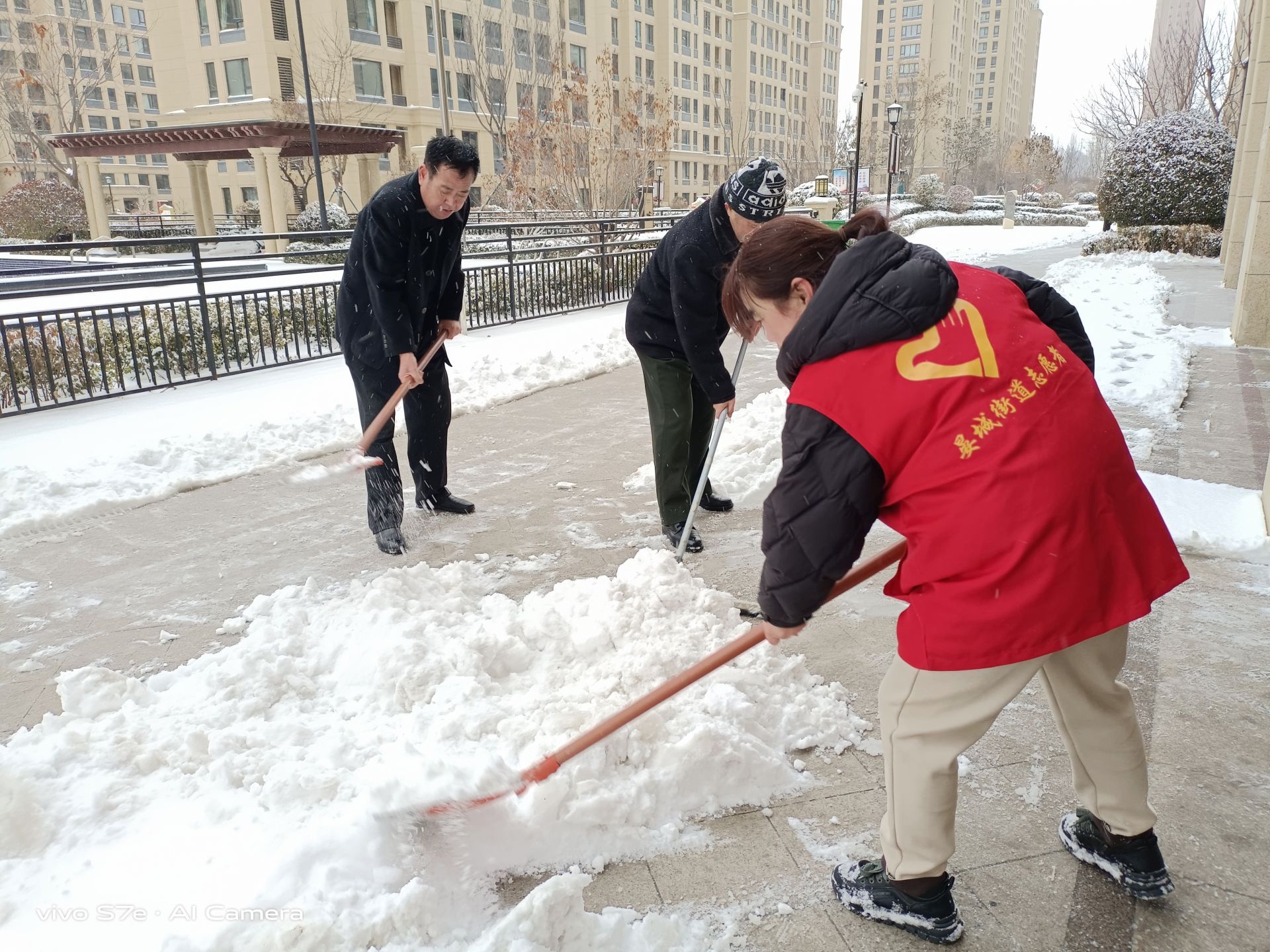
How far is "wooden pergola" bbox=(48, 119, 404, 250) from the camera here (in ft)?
71.2

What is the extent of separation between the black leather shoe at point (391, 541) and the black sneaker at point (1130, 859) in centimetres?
325

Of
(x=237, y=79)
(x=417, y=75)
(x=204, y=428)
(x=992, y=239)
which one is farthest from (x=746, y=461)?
(x=237, y=79)

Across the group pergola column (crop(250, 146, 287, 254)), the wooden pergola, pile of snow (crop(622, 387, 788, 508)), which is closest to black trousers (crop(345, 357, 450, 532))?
pile of snow (crop(622, 387, 788, 508))

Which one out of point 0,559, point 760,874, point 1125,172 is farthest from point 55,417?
point 1125,172

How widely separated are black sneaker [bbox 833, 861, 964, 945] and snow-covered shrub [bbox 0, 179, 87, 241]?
33.7 meters

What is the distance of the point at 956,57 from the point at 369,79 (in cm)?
7716

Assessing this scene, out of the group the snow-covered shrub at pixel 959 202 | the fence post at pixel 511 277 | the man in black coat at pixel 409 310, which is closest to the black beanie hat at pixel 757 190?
the man in black coat at pixel 409 310

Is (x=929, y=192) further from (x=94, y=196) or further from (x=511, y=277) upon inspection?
(x=94, y=196)

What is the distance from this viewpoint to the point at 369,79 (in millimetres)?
40750

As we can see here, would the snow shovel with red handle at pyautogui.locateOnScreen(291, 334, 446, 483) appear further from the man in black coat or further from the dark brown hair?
the dark brown hair

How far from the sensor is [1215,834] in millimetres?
2221

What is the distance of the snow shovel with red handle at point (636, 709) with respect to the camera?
1982 mm

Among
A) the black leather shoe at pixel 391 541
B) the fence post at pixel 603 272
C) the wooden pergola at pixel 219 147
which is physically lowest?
the black leather shoe at pixel 391 541

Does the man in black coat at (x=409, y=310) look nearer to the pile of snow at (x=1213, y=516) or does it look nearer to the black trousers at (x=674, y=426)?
the black trousers at (x=674, y=426)
